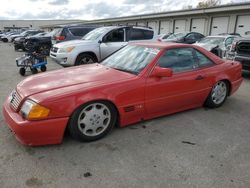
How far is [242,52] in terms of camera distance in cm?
742

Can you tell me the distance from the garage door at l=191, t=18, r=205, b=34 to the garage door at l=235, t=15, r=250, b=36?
3801mm

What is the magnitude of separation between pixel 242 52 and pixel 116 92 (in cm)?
600

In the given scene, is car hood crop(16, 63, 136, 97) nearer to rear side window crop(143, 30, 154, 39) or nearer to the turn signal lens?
the turn signal lens

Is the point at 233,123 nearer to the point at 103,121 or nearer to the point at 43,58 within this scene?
the point at 103,121

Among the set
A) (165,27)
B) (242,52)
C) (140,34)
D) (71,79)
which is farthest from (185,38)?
(71,79)

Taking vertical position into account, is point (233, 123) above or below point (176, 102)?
below

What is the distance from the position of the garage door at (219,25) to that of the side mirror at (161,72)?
1878 cm

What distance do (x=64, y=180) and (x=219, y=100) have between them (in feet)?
11.6

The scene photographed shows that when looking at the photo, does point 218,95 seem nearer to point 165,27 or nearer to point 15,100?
point 15,100

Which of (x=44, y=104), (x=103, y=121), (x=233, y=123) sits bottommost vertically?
(x=233, y=123)

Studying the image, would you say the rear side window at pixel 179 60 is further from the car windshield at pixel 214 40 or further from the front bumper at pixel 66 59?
the car windshield at pixel 214 40

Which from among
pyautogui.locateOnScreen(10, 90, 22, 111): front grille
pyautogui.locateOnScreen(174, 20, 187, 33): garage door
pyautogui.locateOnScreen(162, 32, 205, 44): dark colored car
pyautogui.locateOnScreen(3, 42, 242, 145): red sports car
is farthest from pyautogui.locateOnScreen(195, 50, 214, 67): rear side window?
pyautogui.locateOnScreen(174, 20, 187, 33): garage door

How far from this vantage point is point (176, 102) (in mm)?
3922

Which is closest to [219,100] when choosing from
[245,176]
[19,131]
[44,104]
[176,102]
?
[176,102]
